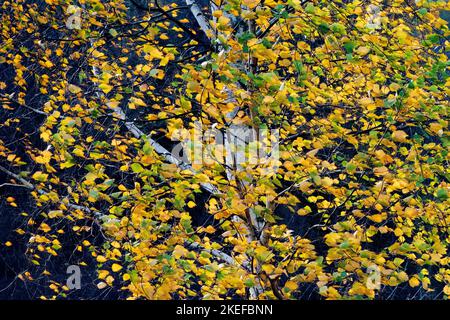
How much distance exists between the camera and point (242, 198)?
460 centimetres

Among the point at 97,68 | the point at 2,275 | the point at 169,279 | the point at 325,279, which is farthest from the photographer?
the point at 2,275

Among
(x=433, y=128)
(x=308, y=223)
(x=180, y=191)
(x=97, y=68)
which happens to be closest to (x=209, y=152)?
(x=180, y=191)

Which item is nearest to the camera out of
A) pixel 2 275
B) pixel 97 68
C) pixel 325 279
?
pixel 325 279

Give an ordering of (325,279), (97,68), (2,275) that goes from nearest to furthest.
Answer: (325,279), (97,68), (2,275)

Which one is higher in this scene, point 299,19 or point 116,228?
point 299,19
